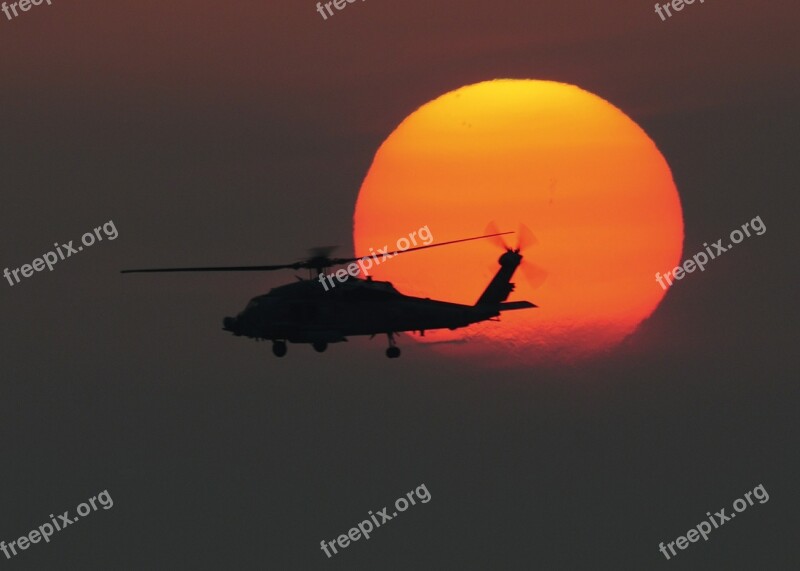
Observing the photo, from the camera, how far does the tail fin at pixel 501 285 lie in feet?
299

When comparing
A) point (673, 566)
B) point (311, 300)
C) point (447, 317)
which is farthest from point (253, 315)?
point (673, 566)

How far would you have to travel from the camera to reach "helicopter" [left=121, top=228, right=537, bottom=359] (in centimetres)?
8669

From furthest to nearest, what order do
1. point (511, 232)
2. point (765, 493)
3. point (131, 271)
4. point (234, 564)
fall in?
point (234, 564) → point (765, 493) → point (511, 232) → point (131, 271)

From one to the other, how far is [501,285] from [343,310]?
327 inches

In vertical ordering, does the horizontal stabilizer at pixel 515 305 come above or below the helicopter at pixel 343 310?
below

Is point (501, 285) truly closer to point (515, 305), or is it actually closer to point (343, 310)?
point (515, 305)

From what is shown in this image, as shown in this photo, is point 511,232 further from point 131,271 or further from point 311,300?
point 131,271

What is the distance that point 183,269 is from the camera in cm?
8575

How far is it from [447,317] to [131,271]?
44.2 feet

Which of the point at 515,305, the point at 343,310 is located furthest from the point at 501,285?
the point at 343,310

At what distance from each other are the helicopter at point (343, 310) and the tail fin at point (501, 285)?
2.17 m

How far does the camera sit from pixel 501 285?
9138cm

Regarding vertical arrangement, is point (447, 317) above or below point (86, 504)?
below

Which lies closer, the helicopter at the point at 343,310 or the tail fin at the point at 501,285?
the helicopter at the point at 343,310
